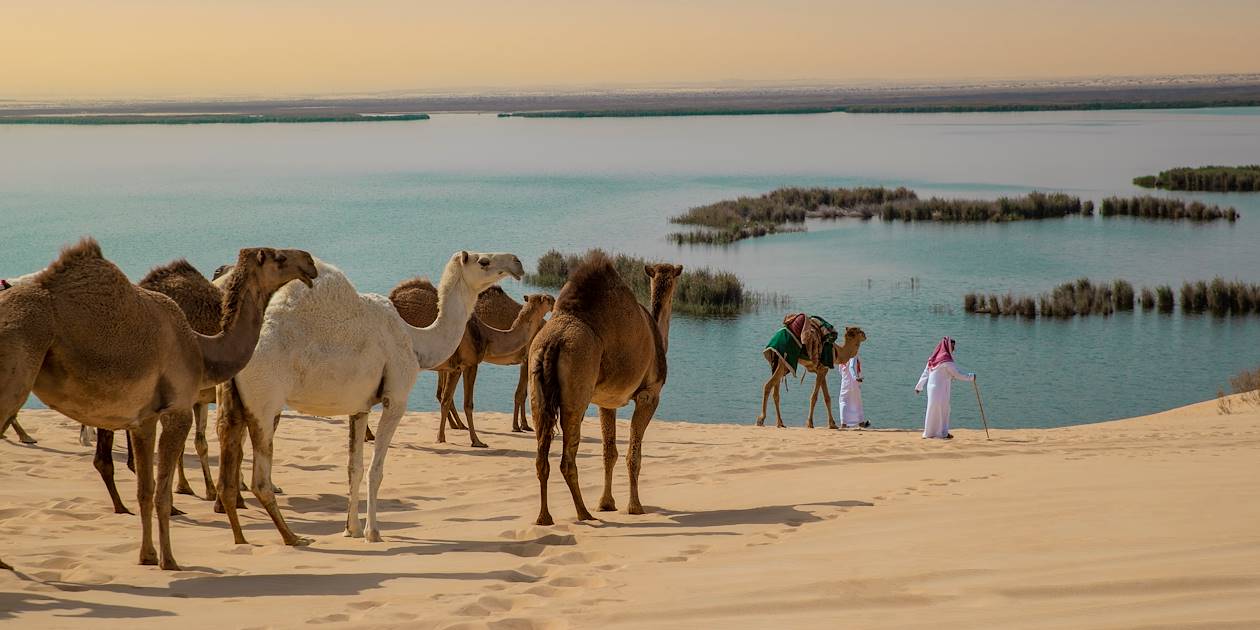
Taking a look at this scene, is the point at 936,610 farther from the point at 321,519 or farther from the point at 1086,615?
the point at 321,519

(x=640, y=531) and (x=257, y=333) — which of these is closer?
(x=257, y=333)

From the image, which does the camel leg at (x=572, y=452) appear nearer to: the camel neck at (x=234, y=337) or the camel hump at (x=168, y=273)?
the camel neck at (x=234, y=337)

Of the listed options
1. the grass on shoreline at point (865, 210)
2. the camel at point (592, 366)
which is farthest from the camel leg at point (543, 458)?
the grass on shoreline at point (865, 210)

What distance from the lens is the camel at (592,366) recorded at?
8719 mm

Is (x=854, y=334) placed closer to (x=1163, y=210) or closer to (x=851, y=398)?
(x=851, y=398)

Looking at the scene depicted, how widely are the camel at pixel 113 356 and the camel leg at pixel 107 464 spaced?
7.29 ft

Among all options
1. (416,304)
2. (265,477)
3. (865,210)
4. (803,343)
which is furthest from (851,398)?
(865,210)

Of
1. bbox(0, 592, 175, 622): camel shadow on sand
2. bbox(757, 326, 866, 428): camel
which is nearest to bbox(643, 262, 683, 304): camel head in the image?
bbox(0, 592, 175, 622): camel shadow on sand

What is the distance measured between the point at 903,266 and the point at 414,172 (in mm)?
63207

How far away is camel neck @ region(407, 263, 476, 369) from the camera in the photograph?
9211 mm

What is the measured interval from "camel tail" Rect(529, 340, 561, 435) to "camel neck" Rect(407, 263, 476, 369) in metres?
0.79

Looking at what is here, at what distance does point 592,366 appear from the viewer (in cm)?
888

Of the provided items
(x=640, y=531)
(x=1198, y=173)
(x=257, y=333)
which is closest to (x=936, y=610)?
(x=640, y=531)

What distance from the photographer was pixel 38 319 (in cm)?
612
